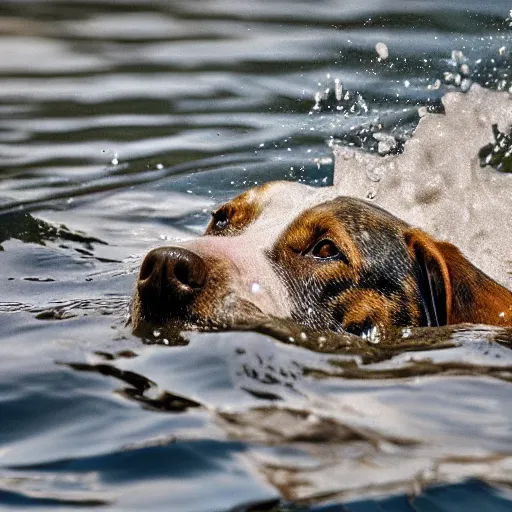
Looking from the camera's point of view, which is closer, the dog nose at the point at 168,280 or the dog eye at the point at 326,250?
the dog nose at the point at 168,280

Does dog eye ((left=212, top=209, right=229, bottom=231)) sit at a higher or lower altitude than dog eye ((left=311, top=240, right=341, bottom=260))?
higher

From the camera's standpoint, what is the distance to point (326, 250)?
5211mm

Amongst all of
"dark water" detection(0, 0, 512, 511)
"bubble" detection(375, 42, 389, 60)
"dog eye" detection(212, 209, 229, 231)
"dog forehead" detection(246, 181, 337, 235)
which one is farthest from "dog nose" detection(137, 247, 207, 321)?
"bubble" detection(375, 42, 389, 60)

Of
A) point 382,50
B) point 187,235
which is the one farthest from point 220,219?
point 382,50

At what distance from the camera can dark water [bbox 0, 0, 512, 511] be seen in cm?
335

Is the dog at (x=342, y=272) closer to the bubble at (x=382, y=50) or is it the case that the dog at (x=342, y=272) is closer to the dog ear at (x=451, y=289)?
the dog ear at (x=451, y=289)

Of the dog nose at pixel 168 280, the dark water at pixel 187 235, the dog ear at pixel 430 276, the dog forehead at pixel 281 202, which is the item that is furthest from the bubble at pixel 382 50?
the dog nose at pixel 168 280

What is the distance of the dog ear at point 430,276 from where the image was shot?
530 cm

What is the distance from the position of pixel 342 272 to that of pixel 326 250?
124mm

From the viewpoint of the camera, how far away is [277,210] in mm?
5512

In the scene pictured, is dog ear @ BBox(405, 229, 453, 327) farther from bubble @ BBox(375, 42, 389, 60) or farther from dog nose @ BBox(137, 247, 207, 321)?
bubble @ BBox(375, 42, 389, 60)

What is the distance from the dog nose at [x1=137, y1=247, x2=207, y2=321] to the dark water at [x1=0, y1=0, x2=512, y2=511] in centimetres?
19

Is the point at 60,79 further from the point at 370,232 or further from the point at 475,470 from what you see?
the point at 475,470

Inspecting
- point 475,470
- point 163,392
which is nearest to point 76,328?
point 163,392
